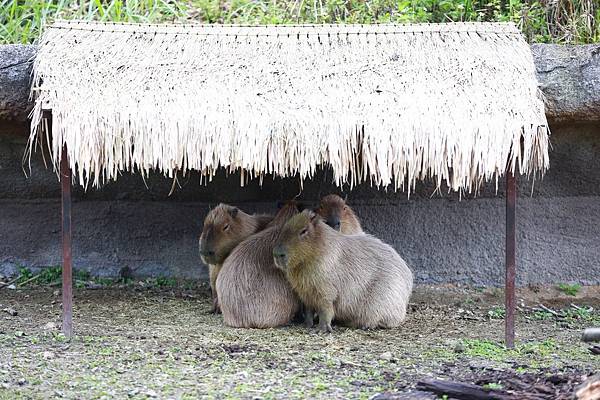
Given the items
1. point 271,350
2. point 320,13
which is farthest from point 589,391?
point 320,13

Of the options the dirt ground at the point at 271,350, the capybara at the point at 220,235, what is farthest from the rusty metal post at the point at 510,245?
the capybara at the point at 220,235

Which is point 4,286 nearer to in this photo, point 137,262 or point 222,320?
point 137,262

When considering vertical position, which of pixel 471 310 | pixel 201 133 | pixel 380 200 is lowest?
pixel 471 310

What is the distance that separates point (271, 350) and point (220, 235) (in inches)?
49.8

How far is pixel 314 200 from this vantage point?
25.2ft

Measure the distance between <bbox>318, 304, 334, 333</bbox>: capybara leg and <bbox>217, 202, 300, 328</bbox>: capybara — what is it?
0.23 m

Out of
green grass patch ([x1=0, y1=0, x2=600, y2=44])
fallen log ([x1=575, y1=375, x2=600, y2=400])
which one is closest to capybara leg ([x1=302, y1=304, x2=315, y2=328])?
fallen log ([x1=575, y1=375, x2=600, y2=400])

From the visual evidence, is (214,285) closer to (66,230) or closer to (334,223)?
(334,223)

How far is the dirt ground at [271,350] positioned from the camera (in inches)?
187

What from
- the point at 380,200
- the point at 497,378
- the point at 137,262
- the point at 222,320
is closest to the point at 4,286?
the point at 137,262

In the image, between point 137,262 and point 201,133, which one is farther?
point 137,262

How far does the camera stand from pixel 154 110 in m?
5.77

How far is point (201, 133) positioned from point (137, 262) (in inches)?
88.5

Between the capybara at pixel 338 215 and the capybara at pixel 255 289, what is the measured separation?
17.7 inches
